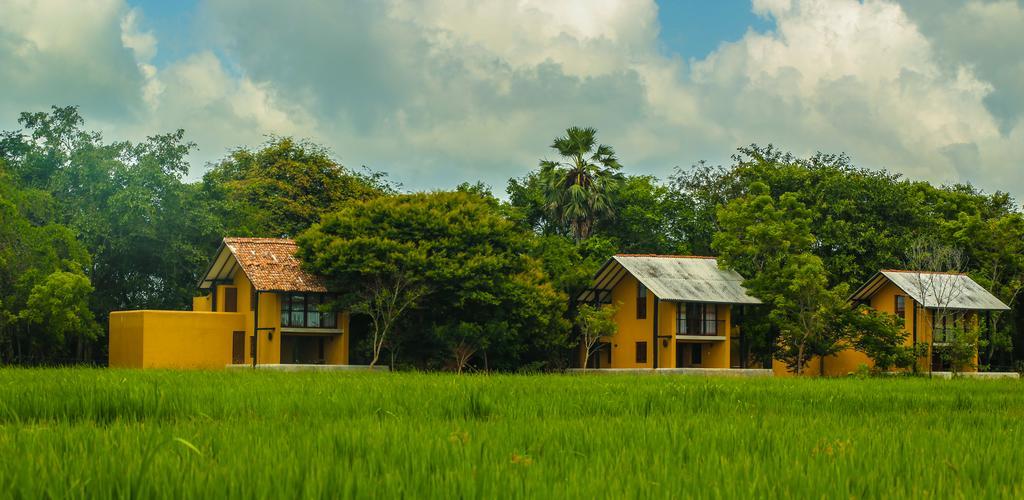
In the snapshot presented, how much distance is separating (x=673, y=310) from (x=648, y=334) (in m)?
1.60

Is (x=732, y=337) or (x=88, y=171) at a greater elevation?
(x=88, y=171)

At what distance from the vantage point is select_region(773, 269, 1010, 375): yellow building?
48.8m

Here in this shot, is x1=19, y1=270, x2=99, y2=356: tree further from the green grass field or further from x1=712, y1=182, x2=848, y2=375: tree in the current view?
the green grass field

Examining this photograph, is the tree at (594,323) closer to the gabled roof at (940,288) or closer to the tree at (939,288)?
the gabled roof at (940,288)

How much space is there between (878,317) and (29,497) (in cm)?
4407

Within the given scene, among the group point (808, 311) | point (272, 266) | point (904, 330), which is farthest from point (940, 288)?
point (272, 266)

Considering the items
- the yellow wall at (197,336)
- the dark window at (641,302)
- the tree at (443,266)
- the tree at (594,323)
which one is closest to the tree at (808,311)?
the dark window at (641,302)

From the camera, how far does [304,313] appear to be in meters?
45.4

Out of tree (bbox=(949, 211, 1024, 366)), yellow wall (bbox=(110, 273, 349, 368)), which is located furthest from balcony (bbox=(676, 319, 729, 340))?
yellow wall (bbox=(110, 273, 349, 368))

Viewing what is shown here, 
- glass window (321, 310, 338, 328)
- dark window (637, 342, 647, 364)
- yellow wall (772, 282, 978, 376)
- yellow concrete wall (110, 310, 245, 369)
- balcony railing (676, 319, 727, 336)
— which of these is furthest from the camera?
dark window (637, 342, 647, 364)

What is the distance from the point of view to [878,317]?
45.7m

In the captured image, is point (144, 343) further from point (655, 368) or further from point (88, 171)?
point (655, 368)

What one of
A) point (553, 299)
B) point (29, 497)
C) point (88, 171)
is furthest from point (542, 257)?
point (29, 497)

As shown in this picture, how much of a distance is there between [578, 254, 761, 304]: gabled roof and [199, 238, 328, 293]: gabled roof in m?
13.1
